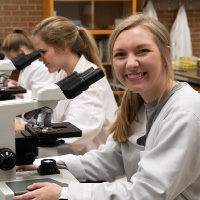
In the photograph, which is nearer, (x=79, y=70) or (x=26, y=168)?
(x=26, y=168)

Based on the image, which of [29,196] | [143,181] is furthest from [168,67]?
[29,196]

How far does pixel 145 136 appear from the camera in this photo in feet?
4.72

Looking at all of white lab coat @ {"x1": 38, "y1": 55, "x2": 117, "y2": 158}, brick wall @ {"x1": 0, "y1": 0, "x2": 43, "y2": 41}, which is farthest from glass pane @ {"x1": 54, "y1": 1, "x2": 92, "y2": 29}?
white lab coat @ {"x1": 38, "y1": 55, "x2": 117, "y2": 158}

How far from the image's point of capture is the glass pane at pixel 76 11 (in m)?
4.52

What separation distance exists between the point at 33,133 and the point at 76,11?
3.42m

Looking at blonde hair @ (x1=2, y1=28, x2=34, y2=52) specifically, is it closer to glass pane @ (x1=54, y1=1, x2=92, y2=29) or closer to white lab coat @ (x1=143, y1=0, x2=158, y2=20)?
glass pane @ (x1=54, y1=1, x2=92, y2=29)

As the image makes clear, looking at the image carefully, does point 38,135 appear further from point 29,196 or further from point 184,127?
point 184,127

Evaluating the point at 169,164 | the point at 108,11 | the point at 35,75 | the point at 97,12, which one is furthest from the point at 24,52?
the point at 169,164

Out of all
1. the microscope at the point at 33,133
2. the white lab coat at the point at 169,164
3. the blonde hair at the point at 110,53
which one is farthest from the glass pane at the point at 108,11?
the white lab coat at the point at 169,164

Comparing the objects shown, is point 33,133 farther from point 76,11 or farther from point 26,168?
point 76,11

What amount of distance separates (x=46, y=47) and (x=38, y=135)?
46.9 inches

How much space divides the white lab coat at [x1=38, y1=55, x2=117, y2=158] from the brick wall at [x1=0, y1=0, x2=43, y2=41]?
2.67 m

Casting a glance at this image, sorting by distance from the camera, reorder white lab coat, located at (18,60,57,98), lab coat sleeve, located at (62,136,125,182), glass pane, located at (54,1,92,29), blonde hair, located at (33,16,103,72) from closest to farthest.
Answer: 1. lab coat sleeve, located at (62,136,125,182)
2. blonde hair, located at (33,16,103,72)
3. white lab coat, located at (18,60,57,98)
4. glass pane, located at (54,1,92,29)

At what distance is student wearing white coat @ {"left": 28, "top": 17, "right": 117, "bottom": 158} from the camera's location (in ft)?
6.97
